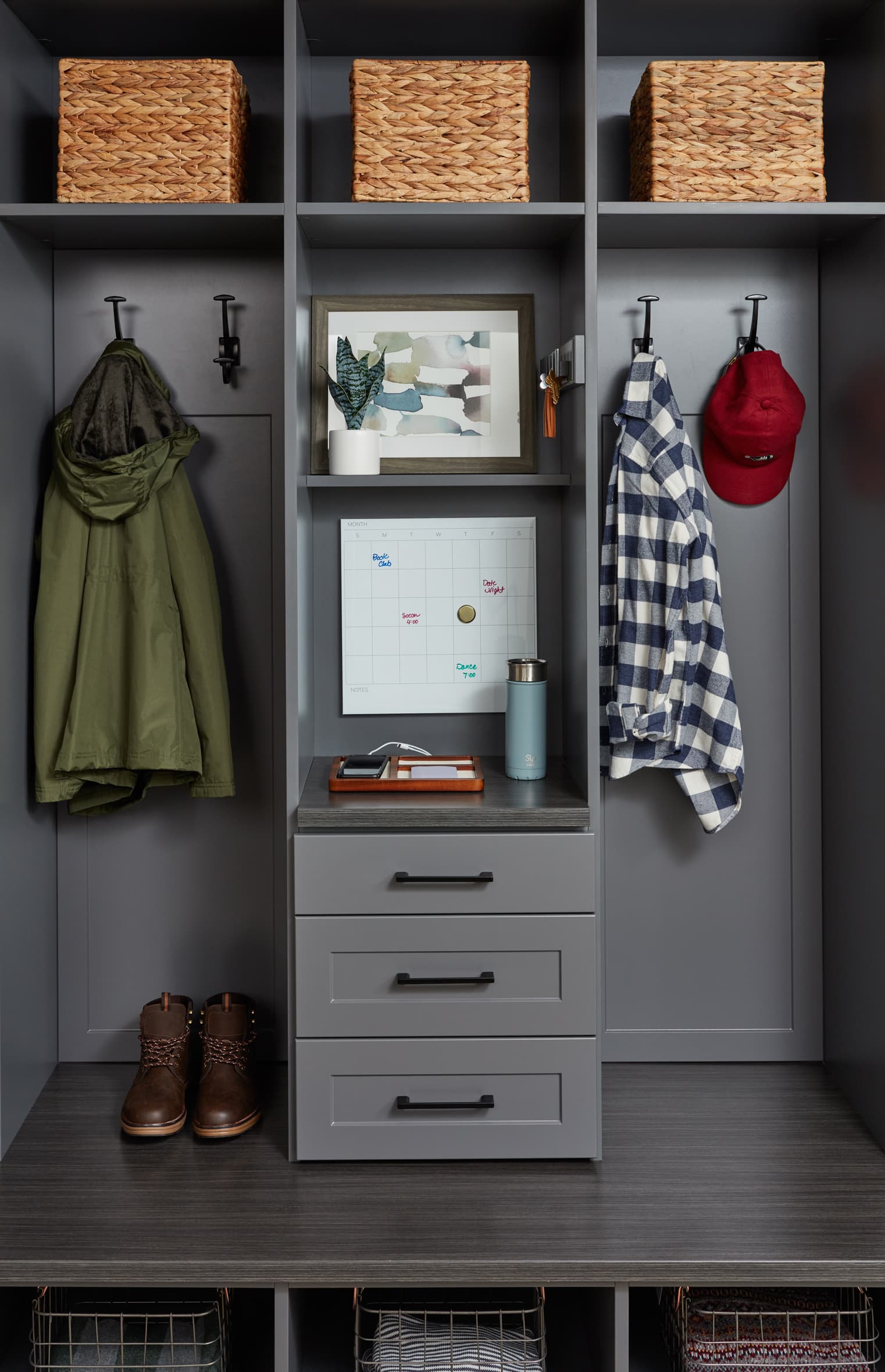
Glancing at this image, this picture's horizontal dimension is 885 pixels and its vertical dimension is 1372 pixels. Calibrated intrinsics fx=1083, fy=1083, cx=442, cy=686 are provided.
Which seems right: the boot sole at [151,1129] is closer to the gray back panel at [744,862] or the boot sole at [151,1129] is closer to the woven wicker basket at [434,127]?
the gray back panel at [744,862]

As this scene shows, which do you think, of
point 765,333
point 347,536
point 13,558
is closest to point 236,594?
point 347,536

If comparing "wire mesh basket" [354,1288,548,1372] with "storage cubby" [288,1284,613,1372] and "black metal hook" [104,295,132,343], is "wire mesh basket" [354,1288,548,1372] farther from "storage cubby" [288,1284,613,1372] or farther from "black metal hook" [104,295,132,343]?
"black metal hook" [104,295,132,343]

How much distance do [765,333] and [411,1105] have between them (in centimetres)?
184

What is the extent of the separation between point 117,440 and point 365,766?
2.82 ft

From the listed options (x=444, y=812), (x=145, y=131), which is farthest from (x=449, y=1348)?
(x=145, y=131)

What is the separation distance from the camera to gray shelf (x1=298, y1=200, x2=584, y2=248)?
209 cm

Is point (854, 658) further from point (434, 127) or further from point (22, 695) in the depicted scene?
point (22, 695)

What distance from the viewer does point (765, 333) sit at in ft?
8.10

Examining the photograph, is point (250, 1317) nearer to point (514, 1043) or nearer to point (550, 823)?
point (514, 1043)

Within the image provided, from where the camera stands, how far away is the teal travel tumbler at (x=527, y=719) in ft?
7.54

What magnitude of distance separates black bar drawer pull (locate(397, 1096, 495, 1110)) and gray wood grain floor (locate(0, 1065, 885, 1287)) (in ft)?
0.38

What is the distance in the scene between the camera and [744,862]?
2.55 meters

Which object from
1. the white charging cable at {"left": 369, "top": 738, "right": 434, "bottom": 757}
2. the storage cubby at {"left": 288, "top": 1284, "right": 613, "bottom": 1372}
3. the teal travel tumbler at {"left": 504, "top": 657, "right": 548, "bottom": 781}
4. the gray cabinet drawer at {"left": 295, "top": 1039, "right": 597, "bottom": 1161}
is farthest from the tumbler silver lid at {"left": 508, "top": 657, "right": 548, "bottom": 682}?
the storage cubby at {"left": 288, "top": 1284, "right": 613, "bottom": 1372}

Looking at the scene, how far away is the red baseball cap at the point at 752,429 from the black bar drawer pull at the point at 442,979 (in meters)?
1.20
